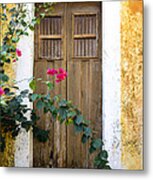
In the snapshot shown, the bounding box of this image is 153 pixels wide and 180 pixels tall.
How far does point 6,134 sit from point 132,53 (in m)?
0.78

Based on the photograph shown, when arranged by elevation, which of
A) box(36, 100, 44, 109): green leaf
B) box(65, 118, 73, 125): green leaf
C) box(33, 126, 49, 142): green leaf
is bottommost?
box(33, 126, 49, 142): green leaf

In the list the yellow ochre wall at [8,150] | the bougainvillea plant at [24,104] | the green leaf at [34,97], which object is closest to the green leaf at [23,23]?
the bougainvillea plant at [24,104]

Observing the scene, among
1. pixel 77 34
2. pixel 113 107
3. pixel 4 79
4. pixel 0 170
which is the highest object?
pixel 77 34

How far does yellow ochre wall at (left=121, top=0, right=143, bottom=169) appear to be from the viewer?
2.23 metres

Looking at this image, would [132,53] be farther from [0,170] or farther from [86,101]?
[0,170]

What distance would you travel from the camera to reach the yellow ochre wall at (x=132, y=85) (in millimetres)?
2227

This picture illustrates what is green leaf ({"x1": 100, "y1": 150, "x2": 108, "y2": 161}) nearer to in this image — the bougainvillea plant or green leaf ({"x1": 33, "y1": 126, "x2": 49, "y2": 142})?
the bougainvillea plant

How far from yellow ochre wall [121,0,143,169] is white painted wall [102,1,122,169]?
25mm

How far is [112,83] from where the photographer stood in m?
2.27

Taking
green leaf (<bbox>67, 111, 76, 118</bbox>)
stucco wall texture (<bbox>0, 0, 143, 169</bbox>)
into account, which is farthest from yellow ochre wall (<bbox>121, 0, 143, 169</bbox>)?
green leaf (<bbox>67, 111, 76, 118</bbox>)

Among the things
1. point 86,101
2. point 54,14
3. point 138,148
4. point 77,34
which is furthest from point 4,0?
point 138,148

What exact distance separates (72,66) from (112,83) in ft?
0.74

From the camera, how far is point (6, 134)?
92.7 inches

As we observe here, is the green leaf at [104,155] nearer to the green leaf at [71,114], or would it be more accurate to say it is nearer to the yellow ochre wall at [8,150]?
the green leaf at [71,114]
